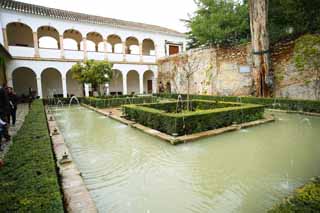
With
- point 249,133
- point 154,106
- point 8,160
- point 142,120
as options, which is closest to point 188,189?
point 8,160

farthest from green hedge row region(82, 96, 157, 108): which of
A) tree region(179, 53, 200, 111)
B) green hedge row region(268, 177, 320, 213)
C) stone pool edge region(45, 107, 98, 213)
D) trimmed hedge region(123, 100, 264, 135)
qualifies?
green hedge row region(268, 177, 320, 213)

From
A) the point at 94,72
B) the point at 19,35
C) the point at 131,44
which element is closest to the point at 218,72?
the point at 94,72

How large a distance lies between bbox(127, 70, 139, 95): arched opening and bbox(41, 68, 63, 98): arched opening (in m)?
7.01

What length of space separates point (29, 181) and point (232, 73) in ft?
44.0

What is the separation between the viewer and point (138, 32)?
19.3 metres

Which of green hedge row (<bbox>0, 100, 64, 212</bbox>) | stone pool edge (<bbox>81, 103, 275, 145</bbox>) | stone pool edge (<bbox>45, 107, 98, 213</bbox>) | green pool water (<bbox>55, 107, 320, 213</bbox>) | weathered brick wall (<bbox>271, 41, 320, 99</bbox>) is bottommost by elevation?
green pool water (<bbox>55, 107, 320, 213</bbox>)

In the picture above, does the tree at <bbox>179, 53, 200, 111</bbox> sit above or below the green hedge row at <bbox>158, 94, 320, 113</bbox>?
above

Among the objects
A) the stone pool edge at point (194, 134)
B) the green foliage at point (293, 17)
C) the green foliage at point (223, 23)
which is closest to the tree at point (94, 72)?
the stone pool edge at point (194, 134)

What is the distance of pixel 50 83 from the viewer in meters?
17.6

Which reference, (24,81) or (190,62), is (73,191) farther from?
(24,81)

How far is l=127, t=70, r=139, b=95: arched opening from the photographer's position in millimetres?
21797

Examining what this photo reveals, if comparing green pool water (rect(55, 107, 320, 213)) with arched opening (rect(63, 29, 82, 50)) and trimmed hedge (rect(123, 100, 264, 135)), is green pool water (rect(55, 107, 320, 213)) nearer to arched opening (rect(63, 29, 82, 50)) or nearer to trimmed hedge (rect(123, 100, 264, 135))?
trimmed hedge (rect(123, 100, 264, 135))

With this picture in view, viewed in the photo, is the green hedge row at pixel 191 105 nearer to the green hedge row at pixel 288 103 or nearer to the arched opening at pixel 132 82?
the green hedge row at pixel 288 103

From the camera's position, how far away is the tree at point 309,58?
28.6 ft
